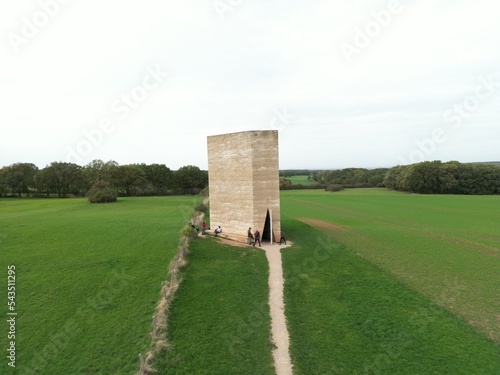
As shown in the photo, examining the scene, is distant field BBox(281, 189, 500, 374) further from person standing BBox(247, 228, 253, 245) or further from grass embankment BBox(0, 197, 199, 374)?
grass embankment BBox(0, 197, 199, 374)

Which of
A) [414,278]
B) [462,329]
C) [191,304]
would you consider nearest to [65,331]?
[191,304]

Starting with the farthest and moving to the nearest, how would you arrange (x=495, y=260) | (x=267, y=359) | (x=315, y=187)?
(x=315, y=187) < (x=495, y=260) < (x=267, y=359)

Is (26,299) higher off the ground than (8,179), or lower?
lower

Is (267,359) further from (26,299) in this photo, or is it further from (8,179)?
(8,179)

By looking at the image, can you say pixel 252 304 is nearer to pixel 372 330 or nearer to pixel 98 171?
pixel 372 330

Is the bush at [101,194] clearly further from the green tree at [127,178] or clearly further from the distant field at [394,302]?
the distant field at [394,302]

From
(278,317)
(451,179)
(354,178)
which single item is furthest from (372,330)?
(354,178)

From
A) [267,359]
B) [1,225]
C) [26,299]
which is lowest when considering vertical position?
[267,359]
